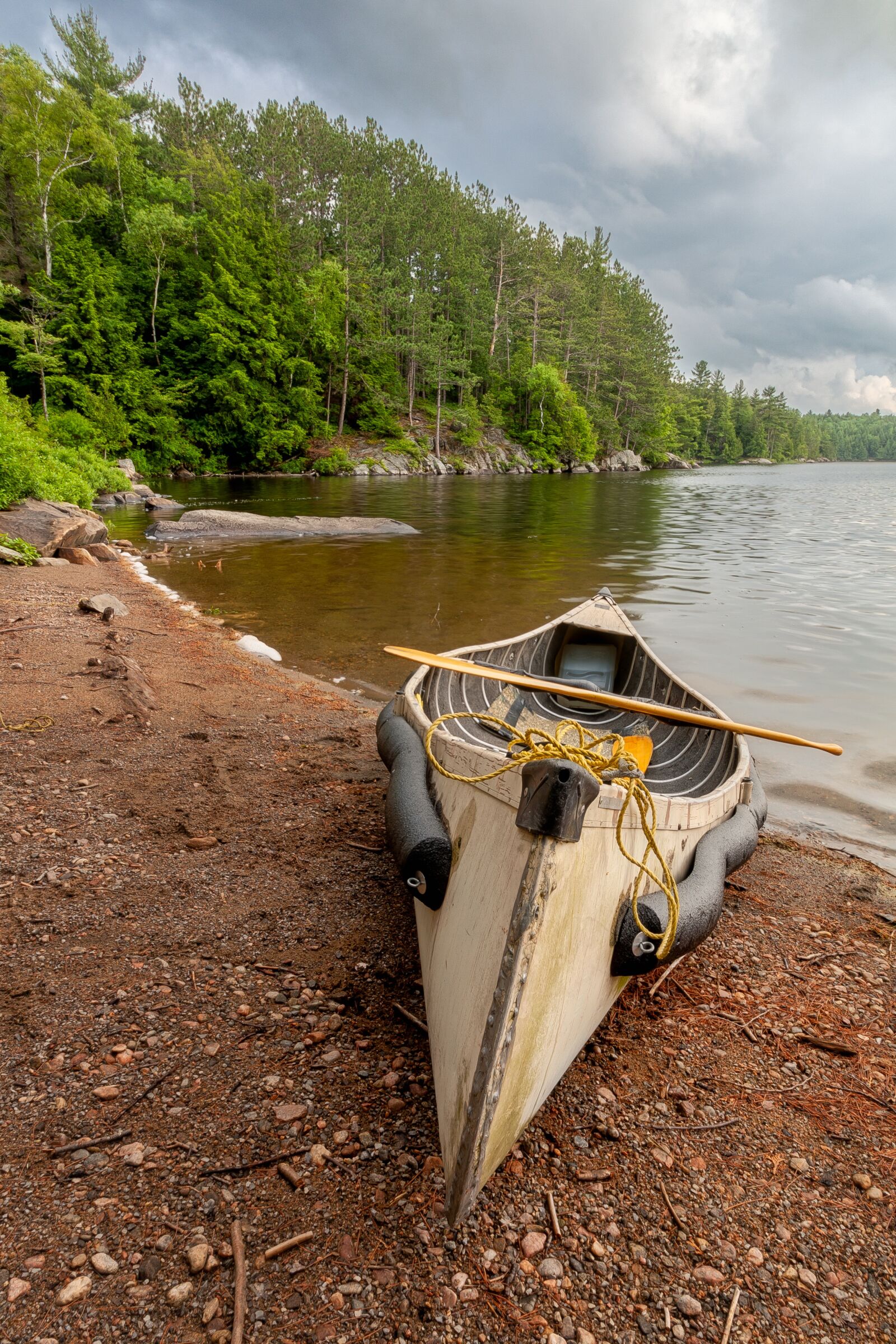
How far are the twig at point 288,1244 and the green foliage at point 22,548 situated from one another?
38.8 feet

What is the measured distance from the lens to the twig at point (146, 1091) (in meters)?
2.18

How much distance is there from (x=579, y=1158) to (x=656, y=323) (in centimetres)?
8871

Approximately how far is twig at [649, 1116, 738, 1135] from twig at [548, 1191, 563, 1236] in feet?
1.66

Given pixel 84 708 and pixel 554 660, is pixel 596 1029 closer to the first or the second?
pixel 554 660

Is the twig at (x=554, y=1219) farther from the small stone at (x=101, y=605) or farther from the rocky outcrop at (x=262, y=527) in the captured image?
the rocky outcrop at (x=262, y=527)

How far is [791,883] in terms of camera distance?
4039mm

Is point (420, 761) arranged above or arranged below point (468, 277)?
below

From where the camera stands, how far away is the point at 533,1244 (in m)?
1.91

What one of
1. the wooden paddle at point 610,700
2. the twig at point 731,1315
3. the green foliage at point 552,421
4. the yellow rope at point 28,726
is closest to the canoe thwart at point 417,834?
the wooden paddle at point 610,700

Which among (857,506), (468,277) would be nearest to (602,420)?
(468,277)

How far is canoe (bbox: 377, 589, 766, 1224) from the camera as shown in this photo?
6.25ft

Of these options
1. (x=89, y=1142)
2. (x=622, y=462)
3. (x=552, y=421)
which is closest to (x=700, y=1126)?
(x=89, y=1142)

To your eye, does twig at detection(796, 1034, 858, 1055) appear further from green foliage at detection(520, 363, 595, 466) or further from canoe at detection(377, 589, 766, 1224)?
green foliage at detection(520, 363, 595, 466)

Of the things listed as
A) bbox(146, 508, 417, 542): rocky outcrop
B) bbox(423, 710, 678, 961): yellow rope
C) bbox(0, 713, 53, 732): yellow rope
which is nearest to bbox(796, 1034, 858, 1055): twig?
bbox(423, 710, 678, 961): yellow rope
